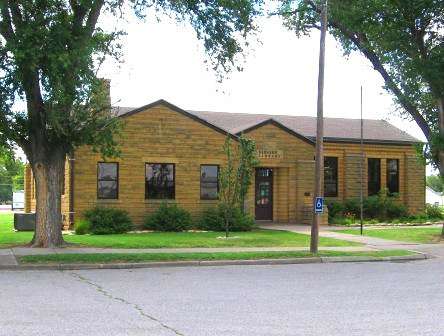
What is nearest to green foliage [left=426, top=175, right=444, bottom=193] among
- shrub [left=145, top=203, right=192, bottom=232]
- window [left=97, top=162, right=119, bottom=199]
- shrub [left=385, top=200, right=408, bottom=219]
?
shrub [left=385, top=200, right=408, bottom=219]

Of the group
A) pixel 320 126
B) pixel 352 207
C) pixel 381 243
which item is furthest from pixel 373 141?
pixel 320 126

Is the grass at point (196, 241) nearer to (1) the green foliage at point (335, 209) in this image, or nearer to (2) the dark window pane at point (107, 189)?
(2) the dark window pane at point (107, 189)

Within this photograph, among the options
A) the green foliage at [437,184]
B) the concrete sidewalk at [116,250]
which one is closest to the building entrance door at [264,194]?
the green foliage at [437,184]

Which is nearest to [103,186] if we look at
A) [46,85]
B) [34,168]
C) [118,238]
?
[118,238]

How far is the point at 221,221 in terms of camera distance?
2600 centimetres

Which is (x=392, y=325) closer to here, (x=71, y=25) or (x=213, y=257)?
(x=213, y=257)

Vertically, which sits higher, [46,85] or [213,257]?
[46,85]

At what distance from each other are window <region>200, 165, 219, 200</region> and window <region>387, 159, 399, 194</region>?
1086cm

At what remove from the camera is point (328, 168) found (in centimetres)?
3212

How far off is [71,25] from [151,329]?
11468 millimetres

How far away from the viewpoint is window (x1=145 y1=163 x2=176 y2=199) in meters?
26.7

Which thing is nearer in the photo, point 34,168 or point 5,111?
point 5,111

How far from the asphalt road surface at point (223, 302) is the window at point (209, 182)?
12.8 m

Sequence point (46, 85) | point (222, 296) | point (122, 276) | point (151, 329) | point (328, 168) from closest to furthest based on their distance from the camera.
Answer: point (151, 329) → point (222, 296) → point (122, 276) → point (46, 85) → point (328, 168)
